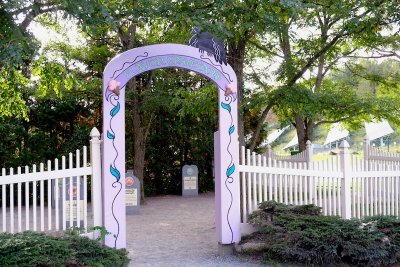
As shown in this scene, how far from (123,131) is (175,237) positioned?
10.2 feet

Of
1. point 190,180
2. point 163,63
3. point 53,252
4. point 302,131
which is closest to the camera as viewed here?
point 53,252

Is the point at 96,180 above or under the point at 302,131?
under

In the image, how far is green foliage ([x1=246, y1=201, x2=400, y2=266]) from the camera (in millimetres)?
6355

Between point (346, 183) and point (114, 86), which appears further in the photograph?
point (346, 183)

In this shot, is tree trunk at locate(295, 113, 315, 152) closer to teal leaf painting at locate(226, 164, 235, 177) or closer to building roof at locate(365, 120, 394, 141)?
teal leaf painting at locate(226, 164, 235, 177)

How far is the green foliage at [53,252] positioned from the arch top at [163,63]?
7.09ft

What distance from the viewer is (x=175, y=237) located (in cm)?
896

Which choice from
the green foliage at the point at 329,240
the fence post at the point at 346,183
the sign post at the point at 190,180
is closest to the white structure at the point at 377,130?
the sign post at the point at 190,180

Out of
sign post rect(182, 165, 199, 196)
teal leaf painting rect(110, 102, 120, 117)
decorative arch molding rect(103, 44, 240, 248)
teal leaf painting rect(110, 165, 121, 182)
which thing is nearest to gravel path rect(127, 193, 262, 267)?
decorative arch molding rect(103, 44, 240, 248)

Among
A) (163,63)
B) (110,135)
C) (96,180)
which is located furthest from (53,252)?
(163,63)

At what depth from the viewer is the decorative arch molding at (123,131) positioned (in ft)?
21.6

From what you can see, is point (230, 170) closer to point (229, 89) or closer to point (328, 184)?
point (229, 89)

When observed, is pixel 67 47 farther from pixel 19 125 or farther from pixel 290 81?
pixel 290 81

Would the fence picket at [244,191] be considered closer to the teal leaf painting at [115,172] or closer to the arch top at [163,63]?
the arch top at [163,63]
